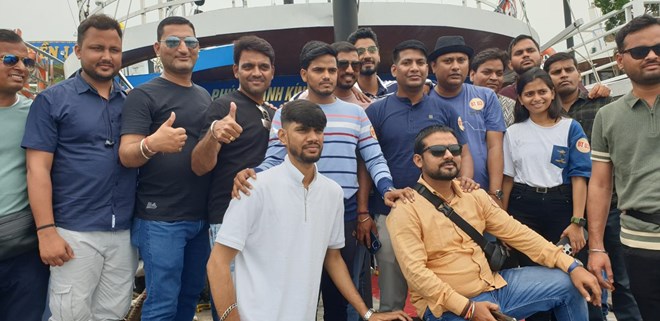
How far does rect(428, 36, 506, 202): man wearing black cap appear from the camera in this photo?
3600 mm

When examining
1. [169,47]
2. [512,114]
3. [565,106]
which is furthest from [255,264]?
[565,106]

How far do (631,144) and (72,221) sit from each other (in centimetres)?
320

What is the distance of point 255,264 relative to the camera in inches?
107

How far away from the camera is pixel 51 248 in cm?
286

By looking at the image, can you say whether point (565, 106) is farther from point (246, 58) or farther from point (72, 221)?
point (72, 221)

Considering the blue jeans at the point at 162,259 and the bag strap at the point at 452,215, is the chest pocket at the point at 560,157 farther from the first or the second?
the blue jeans at the point at 162,259

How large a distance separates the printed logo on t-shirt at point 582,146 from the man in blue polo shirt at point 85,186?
2991 mm

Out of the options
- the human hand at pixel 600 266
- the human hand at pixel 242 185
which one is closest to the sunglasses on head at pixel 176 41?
the human hand at pixel 242 185

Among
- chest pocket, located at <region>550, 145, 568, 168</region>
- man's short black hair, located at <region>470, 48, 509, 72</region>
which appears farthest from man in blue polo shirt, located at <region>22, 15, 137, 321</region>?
man's short black hair, located at <region>470, 48, 509, 72</region>

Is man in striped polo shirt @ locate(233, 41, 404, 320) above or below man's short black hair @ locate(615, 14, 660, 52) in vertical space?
below

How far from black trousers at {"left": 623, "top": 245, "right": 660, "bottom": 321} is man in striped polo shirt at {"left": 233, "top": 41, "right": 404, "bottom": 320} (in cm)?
139

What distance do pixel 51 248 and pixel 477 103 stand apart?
2.95 metres

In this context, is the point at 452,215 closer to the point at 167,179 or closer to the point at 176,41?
the point at 167,179

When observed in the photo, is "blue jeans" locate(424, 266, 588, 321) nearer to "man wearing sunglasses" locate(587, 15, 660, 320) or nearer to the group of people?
the group of people
